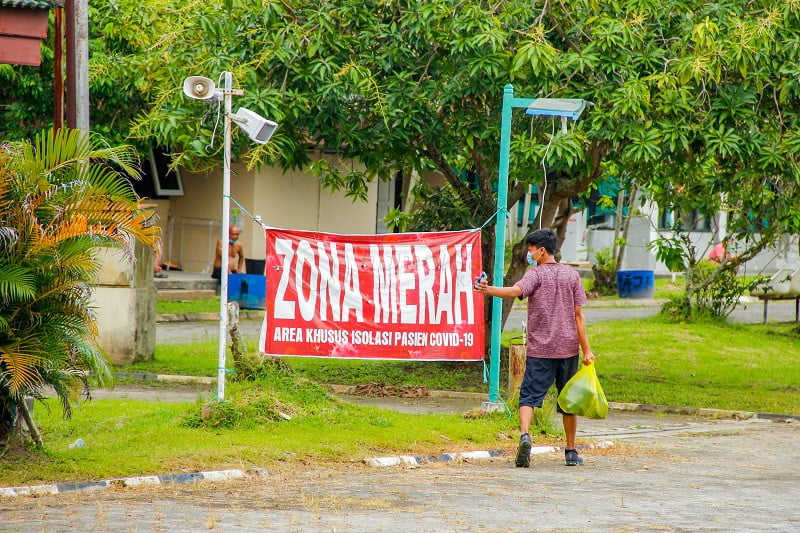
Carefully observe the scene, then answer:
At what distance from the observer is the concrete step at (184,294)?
2480 cm

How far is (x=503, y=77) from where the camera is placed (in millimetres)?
13406

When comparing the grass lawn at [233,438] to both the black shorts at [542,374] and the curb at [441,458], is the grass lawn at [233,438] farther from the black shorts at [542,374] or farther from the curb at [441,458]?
the black shorts at [542,374]

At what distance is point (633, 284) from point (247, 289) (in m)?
11.0

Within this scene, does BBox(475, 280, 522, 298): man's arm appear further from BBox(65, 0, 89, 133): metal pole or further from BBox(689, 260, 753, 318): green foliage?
BBox(689, 260, 753, 318): green foliage

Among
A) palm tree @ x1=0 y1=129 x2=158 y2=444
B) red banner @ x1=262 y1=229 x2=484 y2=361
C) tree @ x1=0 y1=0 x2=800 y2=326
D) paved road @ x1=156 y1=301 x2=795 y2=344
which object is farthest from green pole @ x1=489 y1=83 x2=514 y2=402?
paved road @ x1=156 y1=301 x2=795 y2=344

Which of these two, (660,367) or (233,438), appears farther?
(660,367)

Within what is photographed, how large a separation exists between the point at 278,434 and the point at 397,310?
6.79 ft

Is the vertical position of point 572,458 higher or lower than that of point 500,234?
lower

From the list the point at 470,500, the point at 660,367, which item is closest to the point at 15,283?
the point at 470,500

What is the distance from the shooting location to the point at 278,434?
9.70m

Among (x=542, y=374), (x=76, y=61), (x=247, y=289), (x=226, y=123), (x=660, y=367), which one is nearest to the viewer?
(x=542, y=374)

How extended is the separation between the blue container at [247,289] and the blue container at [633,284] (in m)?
10.3

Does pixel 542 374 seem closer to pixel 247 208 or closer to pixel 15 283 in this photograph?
pixel 15 283

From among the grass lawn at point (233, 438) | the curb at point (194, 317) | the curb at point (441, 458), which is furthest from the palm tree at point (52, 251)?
the curb at point (194, 317)
